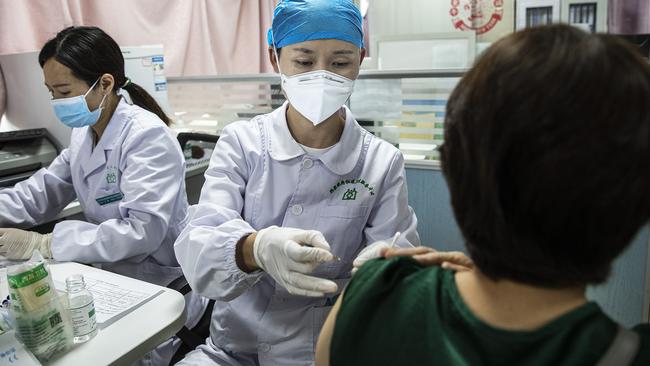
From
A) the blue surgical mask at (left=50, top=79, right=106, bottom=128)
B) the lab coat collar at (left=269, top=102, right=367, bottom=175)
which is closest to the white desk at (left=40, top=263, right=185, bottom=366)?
the lab coat collar at (left=269, top=102, right=367, bottom=175)

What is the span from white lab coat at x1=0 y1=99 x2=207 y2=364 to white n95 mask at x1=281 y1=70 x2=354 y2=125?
1.78ft

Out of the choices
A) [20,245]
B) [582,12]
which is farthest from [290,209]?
[582,12]

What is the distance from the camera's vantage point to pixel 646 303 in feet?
5.36

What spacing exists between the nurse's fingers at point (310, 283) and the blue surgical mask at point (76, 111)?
1.04 meters

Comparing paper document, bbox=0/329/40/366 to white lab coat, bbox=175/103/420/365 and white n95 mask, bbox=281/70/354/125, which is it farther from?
white n95 mask, bbox=281/70/354/125

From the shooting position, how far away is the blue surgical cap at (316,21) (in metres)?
1.11

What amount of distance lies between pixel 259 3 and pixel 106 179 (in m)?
2.92

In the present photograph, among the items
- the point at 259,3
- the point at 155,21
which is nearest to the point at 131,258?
the point at 155,21

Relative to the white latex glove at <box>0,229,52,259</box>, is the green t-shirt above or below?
above

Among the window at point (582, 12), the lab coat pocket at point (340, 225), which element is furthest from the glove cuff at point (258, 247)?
the window at point (582, 12)

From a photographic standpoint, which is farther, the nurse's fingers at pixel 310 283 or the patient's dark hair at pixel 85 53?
the patient's dark hair at pixel 85 53

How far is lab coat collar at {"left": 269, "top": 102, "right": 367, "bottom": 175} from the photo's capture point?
1.15 metres

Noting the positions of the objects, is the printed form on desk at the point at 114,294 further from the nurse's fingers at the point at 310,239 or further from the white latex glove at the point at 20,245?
the nurse's fingers at the point at 310,239

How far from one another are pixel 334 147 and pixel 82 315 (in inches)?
26.0
